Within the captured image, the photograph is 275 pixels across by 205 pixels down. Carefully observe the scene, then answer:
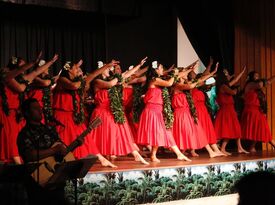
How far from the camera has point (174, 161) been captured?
24.7 feet

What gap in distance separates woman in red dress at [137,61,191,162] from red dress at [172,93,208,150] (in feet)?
1.28

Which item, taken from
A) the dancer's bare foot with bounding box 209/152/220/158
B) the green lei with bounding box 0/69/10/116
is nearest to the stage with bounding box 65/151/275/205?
the dancer's bare foot with bounding box 209/152/220/158

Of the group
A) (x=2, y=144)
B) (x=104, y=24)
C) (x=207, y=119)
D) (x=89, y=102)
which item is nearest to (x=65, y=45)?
(x=104, y=24)

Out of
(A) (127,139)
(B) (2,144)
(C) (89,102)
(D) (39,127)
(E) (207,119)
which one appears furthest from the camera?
(E) (207,119)

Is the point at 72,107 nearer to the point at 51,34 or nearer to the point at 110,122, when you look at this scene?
the point at 110,122

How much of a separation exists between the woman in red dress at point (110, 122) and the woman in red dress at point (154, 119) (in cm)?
31

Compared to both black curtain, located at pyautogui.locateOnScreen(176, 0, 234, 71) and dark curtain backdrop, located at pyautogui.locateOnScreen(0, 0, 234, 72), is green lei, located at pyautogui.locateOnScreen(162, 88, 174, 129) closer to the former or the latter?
dark curtain backdrop, located at pyautogui.locateOnScreen(0, 0, 234, 72)

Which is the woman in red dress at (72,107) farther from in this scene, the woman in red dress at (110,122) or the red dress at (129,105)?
the red dress at (129,105)

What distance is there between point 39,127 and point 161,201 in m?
2.86

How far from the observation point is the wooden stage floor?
657 cm

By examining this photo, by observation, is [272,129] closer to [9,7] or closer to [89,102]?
[89,102]

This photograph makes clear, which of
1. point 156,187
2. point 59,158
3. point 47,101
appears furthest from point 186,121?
point 59,158

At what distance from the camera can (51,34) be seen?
9.38 metres

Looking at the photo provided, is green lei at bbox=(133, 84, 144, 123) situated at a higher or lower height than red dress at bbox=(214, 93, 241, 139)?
higher
